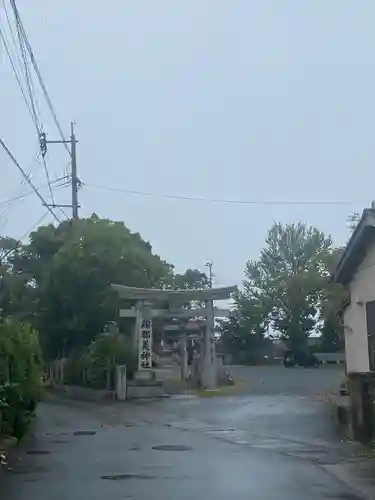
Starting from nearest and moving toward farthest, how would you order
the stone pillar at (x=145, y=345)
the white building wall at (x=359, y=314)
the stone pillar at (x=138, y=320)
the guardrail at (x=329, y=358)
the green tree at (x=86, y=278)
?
the white building wall at (x=359, y=314) → the stone pillar at (x=145, y=345) → the stone pillar at (x=138, y=320) → the green tree at (x=86, y=278) → the guardrail at (x=329, y=358)

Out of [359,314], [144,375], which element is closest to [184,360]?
[144,375]

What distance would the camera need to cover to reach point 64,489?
9.95 metres

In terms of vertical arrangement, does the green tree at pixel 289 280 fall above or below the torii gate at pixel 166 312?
above

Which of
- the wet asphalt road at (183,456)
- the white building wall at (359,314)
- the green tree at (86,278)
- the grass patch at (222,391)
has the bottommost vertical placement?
the wet asphalt road at (183,456)

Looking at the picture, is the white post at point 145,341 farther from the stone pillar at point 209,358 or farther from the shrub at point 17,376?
the shrub at point 17,376

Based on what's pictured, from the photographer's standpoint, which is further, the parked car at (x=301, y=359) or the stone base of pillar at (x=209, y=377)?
the parked car at (x=301, y=359)

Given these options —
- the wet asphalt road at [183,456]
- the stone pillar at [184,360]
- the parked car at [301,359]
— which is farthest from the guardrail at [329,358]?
the wet asphalt road at [183,456]

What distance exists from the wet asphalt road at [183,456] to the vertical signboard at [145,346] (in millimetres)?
7913

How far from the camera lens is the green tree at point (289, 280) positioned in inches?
2299

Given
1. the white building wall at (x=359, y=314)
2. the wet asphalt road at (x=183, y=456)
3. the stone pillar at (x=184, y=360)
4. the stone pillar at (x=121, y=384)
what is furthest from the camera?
the stone pillar at (x=184, y=360)

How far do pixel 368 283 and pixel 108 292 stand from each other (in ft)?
63.7

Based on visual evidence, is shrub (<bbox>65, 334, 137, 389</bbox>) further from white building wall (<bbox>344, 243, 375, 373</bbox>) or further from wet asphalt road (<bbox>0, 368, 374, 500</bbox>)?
white building wall (<bbox>344, 243, 375, 373</bbox>)

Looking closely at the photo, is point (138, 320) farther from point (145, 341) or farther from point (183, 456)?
point (183, 456)

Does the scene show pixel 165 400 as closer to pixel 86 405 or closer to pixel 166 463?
pixel 86 405
